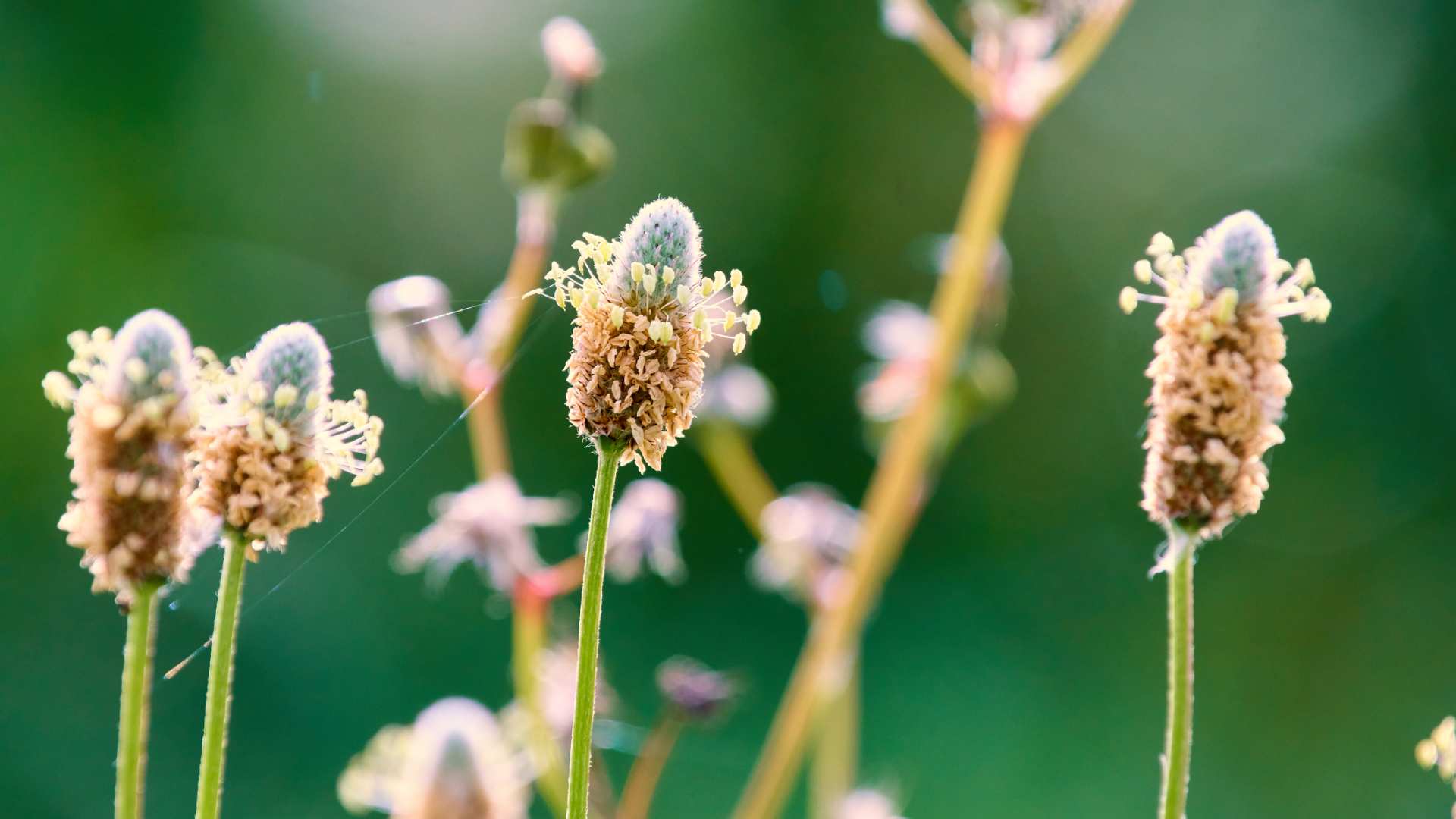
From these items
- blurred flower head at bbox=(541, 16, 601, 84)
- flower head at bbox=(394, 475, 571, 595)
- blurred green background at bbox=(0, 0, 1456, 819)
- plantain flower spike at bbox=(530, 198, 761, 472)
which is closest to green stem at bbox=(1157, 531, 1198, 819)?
plantain flower spike at bbox=(530, 198, 761, 472)

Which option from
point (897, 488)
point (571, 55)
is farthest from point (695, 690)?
point (571, 55)

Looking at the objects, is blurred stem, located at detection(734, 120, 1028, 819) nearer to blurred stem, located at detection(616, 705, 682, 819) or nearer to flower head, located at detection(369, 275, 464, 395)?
blurred stem, located at detection(616, 705, 682, 819)

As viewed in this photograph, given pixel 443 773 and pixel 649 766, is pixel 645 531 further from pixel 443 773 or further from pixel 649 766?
pixel 443 773

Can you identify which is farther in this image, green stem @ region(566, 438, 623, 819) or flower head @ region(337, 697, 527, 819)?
flower head @ region(337, 697, 527, 819)

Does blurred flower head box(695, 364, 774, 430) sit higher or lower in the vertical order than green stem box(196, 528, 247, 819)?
higher

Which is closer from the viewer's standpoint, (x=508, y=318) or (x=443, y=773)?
(x=443, y=773)

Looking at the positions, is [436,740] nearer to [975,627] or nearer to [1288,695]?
[975,627]
